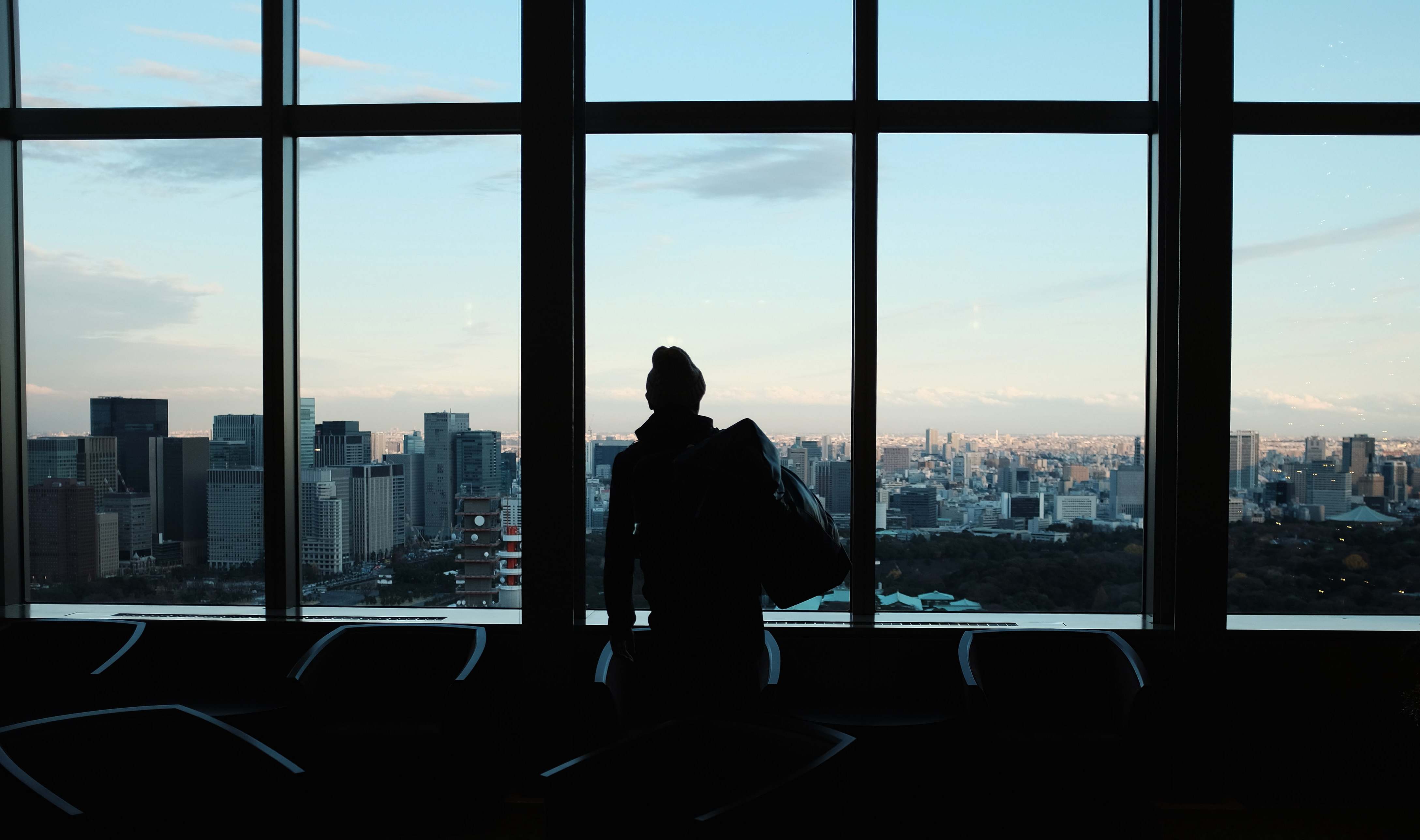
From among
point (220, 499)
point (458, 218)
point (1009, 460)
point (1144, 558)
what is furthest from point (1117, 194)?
point (220, 499)

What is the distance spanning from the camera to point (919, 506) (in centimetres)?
388

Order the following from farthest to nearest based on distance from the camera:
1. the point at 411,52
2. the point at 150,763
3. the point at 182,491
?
the point at 182,491 < the point at 411,52 < the point at 150,763

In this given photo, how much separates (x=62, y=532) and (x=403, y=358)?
193cm

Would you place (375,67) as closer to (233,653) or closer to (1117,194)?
(233,653)

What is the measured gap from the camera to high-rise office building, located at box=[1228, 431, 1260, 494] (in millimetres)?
3795

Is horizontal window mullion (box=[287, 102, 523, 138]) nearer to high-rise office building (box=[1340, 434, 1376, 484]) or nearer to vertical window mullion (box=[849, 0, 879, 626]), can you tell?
vertical window mullion (box=[849, 0, 879, 626])

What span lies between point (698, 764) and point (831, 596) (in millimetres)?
2116

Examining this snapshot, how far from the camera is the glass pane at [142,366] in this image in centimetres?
406

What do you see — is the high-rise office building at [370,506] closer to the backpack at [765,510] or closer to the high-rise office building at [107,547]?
the high-rise office building at [107,547]

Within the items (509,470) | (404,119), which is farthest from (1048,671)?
(404,119)

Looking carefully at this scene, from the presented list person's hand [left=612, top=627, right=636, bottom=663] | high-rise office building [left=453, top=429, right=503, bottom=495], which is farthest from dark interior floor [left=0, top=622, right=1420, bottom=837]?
high-rise office building [left=453, top=429, right=503, bottom=495]

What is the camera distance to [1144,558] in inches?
152

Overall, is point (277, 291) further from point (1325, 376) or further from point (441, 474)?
point (1325, 376)

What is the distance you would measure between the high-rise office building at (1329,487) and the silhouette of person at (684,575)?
3.01 metres
